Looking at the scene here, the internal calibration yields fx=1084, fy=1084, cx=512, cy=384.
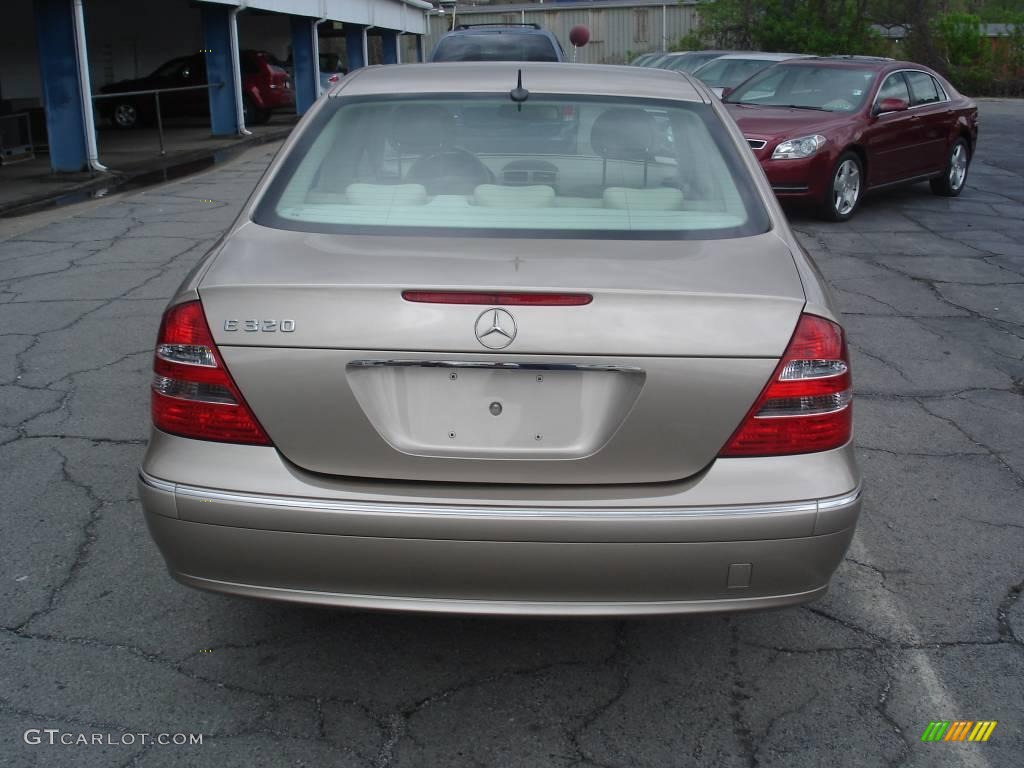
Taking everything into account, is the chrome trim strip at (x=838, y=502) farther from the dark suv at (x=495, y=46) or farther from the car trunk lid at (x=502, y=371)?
the dark suv at (x=495, y=46)

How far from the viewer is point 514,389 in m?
2.50

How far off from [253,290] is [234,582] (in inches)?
28.0

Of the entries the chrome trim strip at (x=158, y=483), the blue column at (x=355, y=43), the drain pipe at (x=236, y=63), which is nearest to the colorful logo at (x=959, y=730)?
the chrome trim strip at (x=158, y=483)

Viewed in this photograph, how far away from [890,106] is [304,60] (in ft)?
49.3

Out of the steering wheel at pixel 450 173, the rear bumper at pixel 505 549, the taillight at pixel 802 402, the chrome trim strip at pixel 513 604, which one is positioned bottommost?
the chrome trim strip at pixel 513 604

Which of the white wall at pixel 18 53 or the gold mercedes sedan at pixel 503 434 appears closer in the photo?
the gold mercedes sedan at pixel 503 434

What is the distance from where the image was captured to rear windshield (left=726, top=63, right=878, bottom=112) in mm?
11258

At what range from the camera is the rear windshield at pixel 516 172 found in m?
3.02

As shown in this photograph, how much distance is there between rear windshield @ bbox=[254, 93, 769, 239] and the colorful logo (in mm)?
1397

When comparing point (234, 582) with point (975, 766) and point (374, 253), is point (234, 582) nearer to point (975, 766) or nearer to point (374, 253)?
point (374, 253)

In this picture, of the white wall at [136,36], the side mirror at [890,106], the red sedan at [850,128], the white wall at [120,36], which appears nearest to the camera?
the red sedan at [850,128]

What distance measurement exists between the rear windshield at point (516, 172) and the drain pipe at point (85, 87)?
1149 cm

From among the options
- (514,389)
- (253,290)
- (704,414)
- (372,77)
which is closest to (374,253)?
(253,290)

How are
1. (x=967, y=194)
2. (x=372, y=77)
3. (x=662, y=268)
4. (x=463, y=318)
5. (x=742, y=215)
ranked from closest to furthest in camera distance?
(x=463, y=318), (x=662, y=268), (x=742, y=215), (x=372, y=77), (x=967, y=194)
